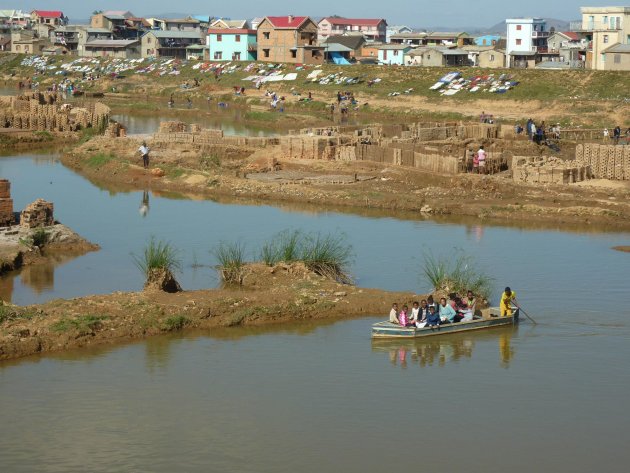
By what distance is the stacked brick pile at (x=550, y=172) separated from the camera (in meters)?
34.0

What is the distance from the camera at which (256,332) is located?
19.8m

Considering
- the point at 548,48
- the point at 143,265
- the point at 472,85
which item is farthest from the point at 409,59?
the point at 143,265

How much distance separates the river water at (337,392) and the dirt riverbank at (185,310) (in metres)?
0.34

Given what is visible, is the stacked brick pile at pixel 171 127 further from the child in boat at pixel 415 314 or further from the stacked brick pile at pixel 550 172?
the child in boat at pixel 415 314

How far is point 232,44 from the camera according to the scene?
89812 millimetres

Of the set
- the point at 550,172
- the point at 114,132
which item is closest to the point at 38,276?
the point at 550,172

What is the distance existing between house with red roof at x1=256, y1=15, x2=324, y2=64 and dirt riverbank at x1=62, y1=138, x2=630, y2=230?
4284 centimetres

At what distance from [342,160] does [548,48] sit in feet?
186

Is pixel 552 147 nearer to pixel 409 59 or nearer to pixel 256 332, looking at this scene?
pixel 256 332

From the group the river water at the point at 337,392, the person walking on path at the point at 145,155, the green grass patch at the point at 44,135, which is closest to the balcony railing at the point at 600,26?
the green grass patch at the point at 44,135

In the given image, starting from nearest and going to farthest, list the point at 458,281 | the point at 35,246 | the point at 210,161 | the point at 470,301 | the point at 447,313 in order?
the point at 447,313 < the point at 470,301 < the point at 458,281 < the point at 35,246 < the point at 210,161

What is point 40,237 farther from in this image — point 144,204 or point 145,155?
point 145,155

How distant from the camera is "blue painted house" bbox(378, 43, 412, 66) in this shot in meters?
90.1

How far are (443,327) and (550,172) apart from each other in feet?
52.3
